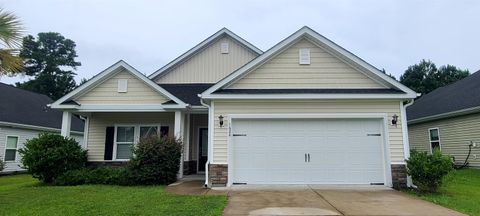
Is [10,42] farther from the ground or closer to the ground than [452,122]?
farther from the ground

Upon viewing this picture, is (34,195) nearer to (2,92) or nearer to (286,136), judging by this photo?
(286,136)

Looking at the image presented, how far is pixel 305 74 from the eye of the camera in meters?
11.6

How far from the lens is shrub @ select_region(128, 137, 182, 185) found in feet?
37.8

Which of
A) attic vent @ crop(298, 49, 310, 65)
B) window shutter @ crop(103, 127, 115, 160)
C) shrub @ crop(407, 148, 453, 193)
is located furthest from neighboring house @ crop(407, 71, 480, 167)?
window shutter @ crop(103, 127, 115, 160)

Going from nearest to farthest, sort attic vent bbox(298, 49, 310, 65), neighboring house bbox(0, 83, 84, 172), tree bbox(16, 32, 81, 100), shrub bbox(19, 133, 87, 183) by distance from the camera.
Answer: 1. attic vent bbox(298, 49, 310, 65)
2. shrub bbox(19, 133, 87, 183)
3. neighboring house bbox(0, 83, 84, 172)
4. tree bbox(16, 32, 81, 100)

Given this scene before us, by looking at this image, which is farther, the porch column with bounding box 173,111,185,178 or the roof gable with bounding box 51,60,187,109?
the roof gable with bounding box 51,60,187,109

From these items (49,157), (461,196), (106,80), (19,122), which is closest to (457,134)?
(461,196)

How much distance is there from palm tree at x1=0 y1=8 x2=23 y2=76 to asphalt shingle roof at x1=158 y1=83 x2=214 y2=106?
6.83 meters

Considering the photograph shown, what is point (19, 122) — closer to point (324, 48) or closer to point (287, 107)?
point (287, 107)

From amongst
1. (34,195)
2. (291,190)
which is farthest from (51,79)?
(291,190)

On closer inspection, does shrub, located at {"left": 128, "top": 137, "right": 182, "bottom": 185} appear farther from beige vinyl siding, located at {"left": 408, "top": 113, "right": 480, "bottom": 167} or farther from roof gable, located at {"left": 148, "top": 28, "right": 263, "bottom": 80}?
beige vinyl siding, located at {"left": 408, "top": 113, "right": 480, "bottom": 167}

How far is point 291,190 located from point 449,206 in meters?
3.89

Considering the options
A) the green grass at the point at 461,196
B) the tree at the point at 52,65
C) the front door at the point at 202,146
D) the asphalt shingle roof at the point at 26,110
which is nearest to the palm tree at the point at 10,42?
the front door at the point at 202,146

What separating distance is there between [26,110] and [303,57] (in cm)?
1726
